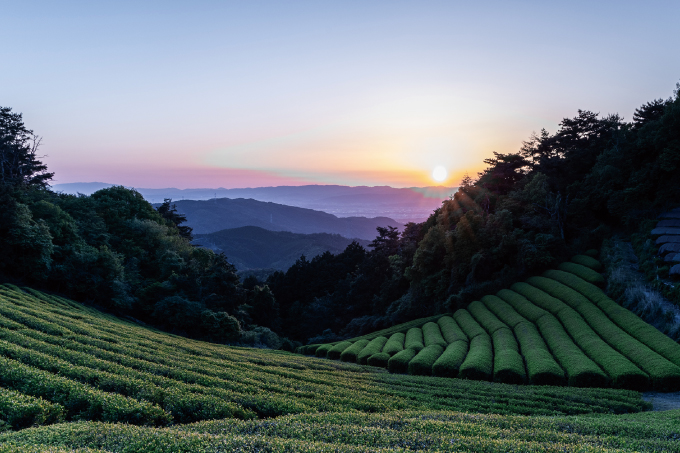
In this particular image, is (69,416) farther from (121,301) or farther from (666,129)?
(666,129)

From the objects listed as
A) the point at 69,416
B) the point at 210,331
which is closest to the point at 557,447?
the point at 69,416

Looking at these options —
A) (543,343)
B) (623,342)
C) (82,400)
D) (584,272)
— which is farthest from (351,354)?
(82,400)

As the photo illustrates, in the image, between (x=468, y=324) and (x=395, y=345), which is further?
(x=468, y=324)

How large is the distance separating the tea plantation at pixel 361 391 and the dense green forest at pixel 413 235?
7.53 meters

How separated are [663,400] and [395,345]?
55.2 ft

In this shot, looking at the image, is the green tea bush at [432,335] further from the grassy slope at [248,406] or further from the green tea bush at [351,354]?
the grassy slope at [248,406]

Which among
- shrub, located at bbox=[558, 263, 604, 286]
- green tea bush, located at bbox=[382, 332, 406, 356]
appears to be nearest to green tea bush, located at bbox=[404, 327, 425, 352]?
green tea bush, located at bbox=[382, 332, 406, 356]

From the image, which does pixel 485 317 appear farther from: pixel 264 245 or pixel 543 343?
pixel 264 245

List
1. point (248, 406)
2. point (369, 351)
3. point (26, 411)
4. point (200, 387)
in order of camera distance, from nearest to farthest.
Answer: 1. point (26, 411)
2. point (248, 406)
3. point (200, 387)
4. point (369, 351)

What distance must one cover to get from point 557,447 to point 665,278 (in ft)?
90.4

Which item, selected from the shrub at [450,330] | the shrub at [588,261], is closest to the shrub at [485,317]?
the shrub at [450,330]

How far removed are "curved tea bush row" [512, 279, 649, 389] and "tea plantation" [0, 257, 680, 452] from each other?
9cm

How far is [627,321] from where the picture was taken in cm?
2553

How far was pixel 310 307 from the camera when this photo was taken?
6638 centimetres
